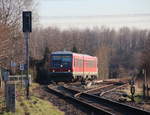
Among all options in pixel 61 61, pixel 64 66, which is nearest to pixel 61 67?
pixel 64 66

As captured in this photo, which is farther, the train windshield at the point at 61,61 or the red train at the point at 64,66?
the train windshield at the point at 61,61

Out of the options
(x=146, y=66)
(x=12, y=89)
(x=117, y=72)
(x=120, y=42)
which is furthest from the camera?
(x=120, y=42)

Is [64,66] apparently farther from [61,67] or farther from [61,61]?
[61,61]

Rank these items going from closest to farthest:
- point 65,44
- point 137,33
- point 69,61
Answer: point 69,61, point 65,44, point 137,33

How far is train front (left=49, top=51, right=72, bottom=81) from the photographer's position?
123 ft

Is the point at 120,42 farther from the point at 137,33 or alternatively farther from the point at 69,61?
the point at 69,61

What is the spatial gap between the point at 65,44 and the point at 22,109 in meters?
82.1

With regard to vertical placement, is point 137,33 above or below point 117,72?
above

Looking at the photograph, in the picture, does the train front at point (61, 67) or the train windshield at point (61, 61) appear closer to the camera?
the train front at point (61, 67)

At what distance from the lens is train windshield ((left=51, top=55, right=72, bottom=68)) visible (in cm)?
3784

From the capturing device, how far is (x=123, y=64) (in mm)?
110188

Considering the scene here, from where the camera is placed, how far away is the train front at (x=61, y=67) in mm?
37531

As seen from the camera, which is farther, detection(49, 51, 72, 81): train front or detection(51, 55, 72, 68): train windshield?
detection(51, 55, 72, 68): train windshield

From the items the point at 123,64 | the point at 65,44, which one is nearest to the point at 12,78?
the point at 65,44
